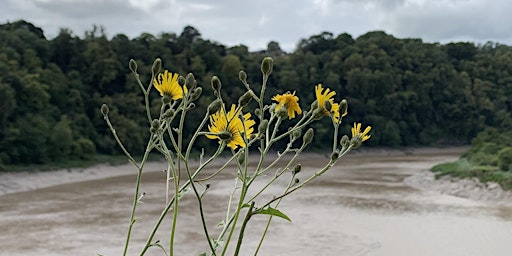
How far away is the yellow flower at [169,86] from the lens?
138 centimetres

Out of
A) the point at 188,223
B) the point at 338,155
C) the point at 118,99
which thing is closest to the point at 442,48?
the point at 118,99

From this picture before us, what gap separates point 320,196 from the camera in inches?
736

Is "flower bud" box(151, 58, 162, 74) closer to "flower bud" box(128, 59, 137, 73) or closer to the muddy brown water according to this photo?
"flower bud" box(128, 59, 137, 73)

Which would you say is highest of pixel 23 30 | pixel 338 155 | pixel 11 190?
pixel 23 30

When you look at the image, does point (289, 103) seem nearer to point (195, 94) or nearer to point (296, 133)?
point (296, 133)

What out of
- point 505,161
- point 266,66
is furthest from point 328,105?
point 505,161

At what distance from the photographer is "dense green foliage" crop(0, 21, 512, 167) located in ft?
92.2

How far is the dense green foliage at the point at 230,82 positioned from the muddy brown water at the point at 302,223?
20.6 feet

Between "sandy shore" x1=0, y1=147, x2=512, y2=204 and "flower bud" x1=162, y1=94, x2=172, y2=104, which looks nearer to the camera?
"flower bud" x1=162, y1=94, x2=172, y2=104

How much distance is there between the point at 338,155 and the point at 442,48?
53920mm

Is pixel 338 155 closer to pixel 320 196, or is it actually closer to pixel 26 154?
pixel 320 196

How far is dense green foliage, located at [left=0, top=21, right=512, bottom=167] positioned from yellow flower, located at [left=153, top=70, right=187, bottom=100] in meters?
22.9

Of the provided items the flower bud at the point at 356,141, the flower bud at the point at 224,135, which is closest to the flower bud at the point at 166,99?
the flower bud at the point at 224,135

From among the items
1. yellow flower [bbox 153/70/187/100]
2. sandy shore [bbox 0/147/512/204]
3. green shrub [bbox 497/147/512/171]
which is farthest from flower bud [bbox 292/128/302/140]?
green shrub [bbox 497/147/512/171]
